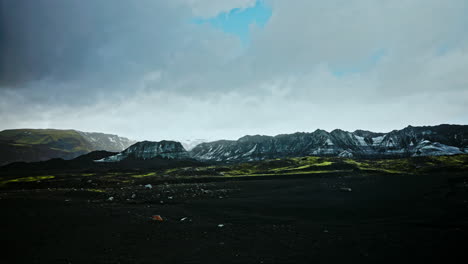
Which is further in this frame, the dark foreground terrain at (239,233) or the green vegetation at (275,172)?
the green vegetation at (275,172)

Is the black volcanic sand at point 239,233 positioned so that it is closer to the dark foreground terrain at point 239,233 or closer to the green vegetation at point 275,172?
the dark foreground terrain at point 239,233

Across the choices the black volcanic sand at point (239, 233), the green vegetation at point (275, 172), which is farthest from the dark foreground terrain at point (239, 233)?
the green vegetation at point (275, 172)

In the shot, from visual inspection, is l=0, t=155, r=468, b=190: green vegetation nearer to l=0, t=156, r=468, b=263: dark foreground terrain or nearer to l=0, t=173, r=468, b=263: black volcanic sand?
l=0, t=173, r=468, b=263: black volcanic sand

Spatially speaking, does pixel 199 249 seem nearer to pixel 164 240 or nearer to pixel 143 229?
pixel 164 240

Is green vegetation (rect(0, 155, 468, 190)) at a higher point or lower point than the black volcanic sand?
lower

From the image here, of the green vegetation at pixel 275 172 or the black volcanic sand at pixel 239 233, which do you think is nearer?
the black volcanic sand at pixel 239 233

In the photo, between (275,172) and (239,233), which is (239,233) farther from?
(275,172)

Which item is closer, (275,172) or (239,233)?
(239,233)

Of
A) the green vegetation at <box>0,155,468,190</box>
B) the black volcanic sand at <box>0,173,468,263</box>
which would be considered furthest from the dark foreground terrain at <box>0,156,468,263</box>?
the green vegetation at <box>0,155,468,190</box>

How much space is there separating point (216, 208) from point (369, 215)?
56.3ft

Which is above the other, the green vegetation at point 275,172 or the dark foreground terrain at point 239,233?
the dark foreground terrain at point 239,233

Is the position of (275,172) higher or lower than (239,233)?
lower

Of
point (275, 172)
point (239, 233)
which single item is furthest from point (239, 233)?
point (275, 172)

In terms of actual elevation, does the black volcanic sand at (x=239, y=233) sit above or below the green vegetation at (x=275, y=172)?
above
